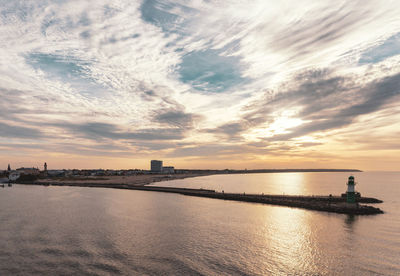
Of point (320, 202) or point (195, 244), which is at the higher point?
point (320, 202)

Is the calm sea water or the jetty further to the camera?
the jetty

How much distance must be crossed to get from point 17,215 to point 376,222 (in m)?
76.6

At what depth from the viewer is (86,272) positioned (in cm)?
2395

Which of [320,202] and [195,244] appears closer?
[195,244]

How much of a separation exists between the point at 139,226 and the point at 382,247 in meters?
38.6

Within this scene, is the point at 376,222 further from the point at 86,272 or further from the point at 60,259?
the point at 60,259

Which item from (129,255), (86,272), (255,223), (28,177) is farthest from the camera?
(28,177)

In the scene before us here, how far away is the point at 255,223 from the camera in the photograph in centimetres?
4600

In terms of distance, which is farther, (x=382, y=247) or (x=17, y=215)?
(x=17, y=215)

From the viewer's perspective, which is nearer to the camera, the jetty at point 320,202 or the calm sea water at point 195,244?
the calm sea water at point 195,244

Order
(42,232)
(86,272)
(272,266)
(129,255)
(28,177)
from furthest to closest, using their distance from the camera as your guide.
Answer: (28,177)
(42,232)
(129,255)
(272,266)
(86,272)

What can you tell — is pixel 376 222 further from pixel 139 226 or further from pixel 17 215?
pixel 17 215

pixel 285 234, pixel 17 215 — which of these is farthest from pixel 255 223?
pixel 17 215

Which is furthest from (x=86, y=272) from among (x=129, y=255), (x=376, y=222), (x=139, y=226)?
(x=376, y=222)
